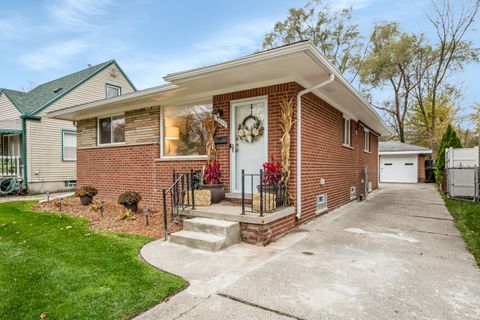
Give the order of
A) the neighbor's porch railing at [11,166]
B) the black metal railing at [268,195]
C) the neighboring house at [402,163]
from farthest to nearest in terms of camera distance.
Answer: the neighboring house at [402,163] → the neighbor's porch railing at [11,166] → the black metal railing at [268,195]

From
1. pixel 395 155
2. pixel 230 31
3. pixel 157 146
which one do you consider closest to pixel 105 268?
pixel 157 146

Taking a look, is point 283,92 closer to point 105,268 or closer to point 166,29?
point 105,268

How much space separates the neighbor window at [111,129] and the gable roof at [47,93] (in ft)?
17.5

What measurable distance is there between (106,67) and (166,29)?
12.9 feet

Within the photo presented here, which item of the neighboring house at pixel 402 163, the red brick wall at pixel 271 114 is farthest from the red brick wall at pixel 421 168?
the red brick wall at pixel 271 114

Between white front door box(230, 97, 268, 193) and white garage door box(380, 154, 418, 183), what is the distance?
17.1 meters

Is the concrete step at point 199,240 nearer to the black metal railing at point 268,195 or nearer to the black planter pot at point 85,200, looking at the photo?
the black metal railing at point 268,195

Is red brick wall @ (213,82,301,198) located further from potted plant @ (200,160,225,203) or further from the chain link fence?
the chain link fence

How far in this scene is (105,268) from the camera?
131 inches

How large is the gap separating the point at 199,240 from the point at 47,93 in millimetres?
14269

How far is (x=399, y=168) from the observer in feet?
64.5

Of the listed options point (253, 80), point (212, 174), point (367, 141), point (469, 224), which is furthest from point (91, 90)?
point (469, 224)

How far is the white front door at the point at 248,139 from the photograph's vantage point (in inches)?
223

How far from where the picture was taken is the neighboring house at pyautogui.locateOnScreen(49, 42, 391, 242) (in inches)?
188
